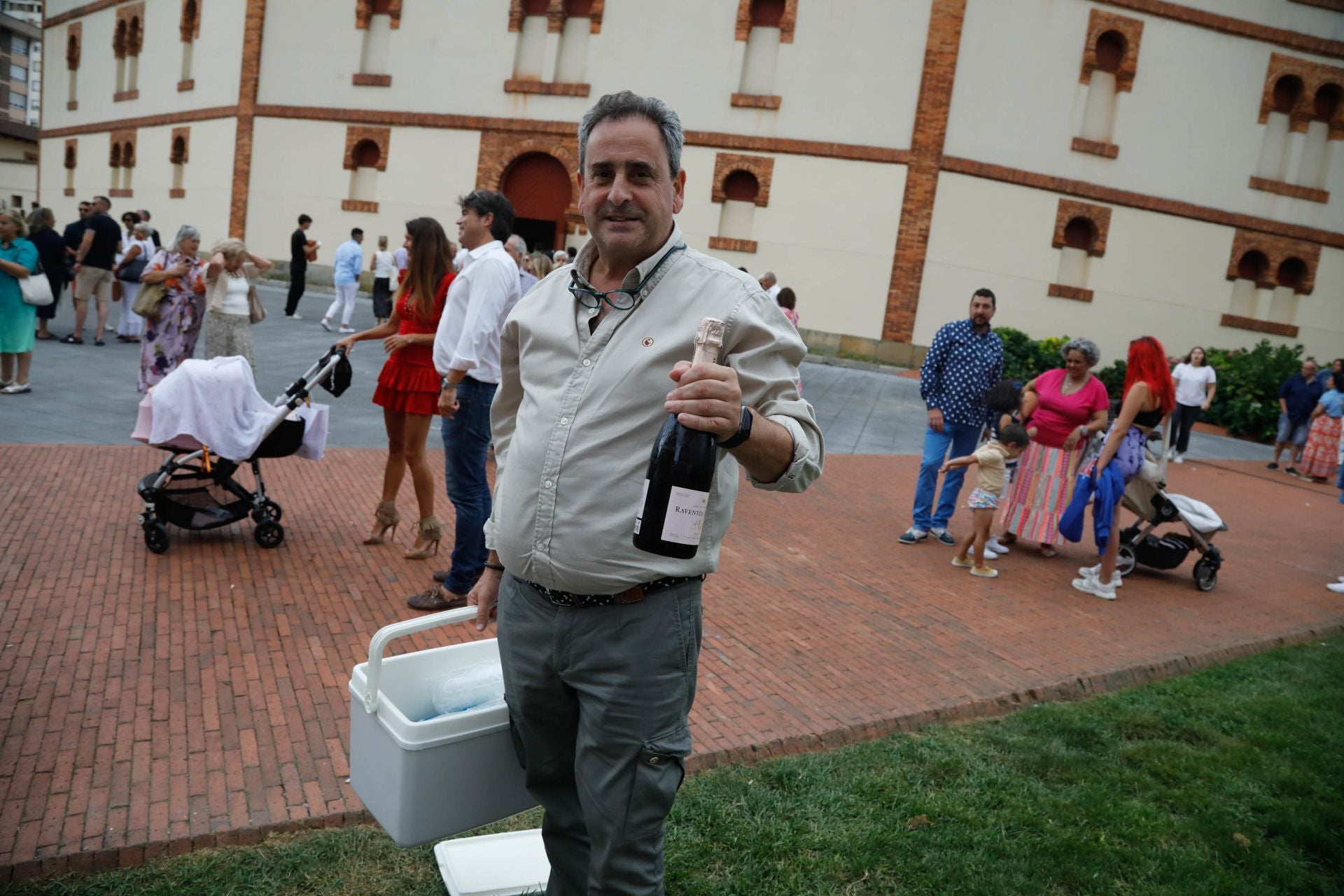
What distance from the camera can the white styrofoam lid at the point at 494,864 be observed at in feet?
9.97

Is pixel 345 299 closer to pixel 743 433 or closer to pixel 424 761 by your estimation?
pixel 424 761

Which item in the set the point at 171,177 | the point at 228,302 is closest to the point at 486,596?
the point at 228,302

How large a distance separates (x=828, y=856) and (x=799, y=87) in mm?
22923

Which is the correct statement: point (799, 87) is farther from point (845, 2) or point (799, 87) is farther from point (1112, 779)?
point (1112, 779)

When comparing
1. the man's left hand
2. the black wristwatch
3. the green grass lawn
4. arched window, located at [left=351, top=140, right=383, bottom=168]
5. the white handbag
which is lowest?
the green grass lawn

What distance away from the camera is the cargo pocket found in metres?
2.19

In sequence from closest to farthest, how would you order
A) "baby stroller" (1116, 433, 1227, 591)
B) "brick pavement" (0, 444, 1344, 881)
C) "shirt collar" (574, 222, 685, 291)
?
1. "shirt collar" (574, 222, 685, 291)
2. "brick pavement" (0, 444, 1344, 881)
3. "baby stroller" (1116, 433, 1227, 591)

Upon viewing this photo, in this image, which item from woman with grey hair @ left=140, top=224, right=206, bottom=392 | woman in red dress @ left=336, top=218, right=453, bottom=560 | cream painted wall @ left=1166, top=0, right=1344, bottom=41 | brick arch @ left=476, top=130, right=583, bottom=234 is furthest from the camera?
brick arch @ left=476, top=130, right=583, bottom=234

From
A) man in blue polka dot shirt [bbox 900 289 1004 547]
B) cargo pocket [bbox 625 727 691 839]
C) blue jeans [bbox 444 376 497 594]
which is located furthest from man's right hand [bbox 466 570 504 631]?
man in blue polka dot shirt [bbox 900 289 1004 547]

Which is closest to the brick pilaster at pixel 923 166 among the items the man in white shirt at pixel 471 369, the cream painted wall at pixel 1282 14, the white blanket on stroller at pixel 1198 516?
the cream painted wall at pixel 1282 14

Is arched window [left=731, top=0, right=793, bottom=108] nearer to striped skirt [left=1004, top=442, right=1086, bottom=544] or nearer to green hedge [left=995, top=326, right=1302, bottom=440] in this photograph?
green hedge [left=995, top=326, right=1302, bottom=440]

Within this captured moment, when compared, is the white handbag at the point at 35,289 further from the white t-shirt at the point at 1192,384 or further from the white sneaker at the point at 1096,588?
the white t-shirt at the point at 1192,384

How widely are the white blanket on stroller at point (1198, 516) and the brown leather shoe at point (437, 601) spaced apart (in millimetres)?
5933

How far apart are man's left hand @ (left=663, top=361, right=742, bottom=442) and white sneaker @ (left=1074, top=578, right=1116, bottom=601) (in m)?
6.65
